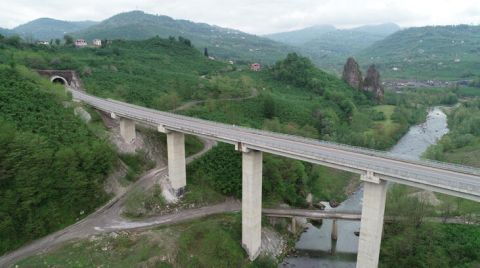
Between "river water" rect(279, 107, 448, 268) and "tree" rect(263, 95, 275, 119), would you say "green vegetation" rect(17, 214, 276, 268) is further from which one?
"tree" rect(263, 95, 275, 119)

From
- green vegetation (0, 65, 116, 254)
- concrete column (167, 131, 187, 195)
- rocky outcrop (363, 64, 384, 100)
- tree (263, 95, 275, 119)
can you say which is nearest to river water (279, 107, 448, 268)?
concrete column (167, 131, 187, 195)

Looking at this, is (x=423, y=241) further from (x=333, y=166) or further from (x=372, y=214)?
(x=333, y=166)

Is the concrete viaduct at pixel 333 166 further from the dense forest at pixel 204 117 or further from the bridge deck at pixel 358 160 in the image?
the dense forest at pixel 204 117

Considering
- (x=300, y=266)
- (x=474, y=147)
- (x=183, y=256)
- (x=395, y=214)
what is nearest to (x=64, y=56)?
(x=183, y=256)

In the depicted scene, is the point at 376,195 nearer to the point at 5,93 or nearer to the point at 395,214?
the point at 395,214

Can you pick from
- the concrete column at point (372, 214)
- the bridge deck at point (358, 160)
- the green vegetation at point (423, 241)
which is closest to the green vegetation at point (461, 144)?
the green vegetation at point (423, 241)

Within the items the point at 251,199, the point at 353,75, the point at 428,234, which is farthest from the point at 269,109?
the point at 353,75
